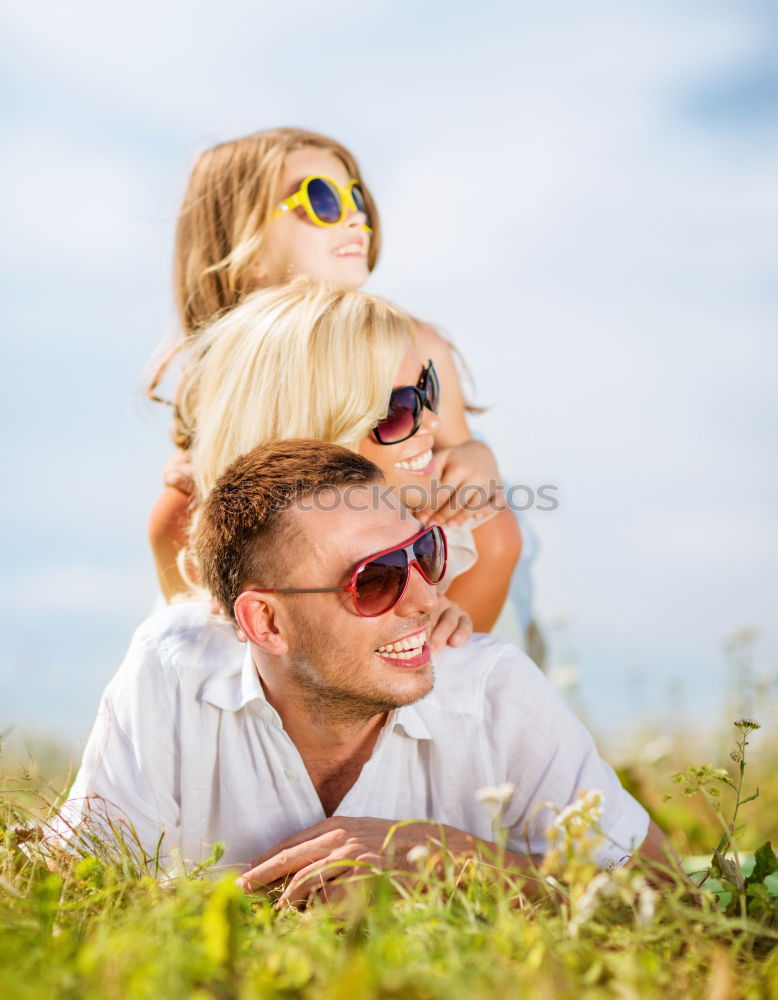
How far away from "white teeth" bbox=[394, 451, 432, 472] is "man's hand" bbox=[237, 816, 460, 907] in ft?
5.50

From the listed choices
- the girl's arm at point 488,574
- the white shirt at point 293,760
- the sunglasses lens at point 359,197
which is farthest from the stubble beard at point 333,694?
the sunglasses lens at point 359,197

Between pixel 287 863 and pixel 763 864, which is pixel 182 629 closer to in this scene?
pixel 287 863

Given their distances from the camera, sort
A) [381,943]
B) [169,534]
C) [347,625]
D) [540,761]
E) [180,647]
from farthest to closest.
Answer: [169,534]
[180,647]
[540,761]
[347,625]
[381,943]

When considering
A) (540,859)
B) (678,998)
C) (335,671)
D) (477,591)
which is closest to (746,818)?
(477,591)

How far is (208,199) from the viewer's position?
237 inches

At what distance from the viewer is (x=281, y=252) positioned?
5680 mm

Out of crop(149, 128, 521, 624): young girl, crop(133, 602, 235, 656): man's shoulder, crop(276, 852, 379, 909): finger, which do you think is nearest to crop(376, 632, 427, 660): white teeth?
crop(276, 852, 379, 909): finger

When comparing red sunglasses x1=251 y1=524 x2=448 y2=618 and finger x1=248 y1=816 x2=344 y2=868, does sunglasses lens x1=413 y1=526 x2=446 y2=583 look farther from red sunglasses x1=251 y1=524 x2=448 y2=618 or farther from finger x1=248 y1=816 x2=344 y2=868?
finger x1=248 y1=816 x2=344 y2=868

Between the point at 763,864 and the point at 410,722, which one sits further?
the point at 410,722

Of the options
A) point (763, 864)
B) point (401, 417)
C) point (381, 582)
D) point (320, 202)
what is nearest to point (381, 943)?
point (763, 864)

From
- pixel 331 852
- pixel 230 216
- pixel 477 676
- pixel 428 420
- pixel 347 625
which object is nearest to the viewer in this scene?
pixel 331 852

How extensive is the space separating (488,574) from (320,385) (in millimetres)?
1278

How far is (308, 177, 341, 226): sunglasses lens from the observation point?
18.5 ft

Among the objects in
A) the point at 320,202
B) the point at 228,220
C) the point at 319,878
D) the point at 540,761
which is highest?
the point at 320,202
